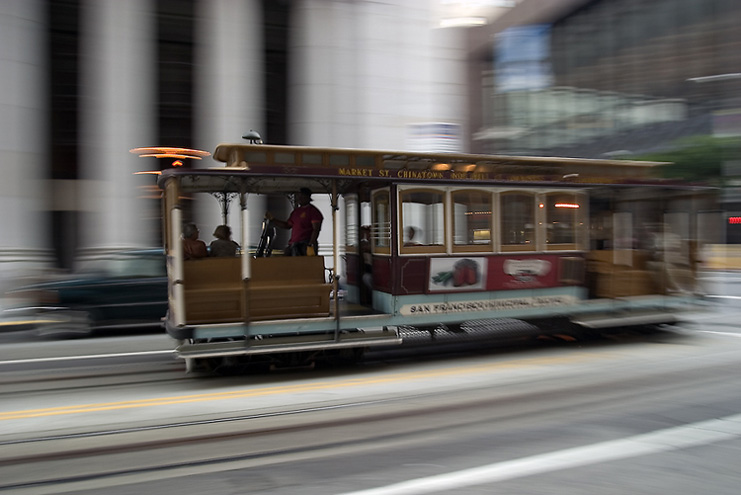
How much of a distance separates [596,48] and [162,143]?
3555 centimetres

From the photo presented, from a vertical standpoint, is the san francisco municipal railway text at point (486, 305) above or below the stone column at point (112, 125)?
below

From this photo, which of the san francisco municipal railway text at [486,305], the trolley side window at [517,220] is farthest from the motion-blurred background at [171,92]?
the trolley side window at [517,220]

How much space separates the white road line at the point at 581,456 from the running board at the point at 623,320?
378 centimetres

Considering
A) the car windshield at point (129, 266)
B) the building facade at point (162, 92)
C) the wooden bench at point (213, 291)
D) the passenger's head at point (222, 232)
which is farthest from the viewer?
the building facade at point (162, 92)

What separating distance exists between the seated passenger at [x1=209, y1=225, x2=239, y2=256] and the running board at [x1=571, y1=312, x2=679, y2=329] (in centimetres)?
550

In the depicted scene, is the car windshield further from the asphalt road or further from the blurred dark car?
the asphalt road

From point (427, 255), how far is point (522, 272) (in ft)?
5.42

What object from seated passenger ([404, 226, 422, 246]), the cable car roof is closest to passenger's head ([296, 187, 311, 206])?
the cable car roof

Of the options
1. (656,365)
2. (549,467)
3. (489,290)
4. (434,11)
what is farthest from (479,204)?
(434,11)

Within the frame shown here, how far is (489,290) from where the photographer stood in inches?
342

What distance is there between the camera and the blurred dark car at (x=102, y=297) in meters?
10.7

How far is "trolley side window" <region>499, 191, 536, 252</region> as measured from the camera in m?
8.77

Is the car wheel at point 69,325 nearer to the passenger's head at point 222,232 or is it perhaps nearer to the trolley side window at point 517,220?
the passenger's head at point 222,232

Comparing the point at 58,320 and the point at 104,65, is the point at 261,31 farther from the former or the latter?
the point at 58,320
